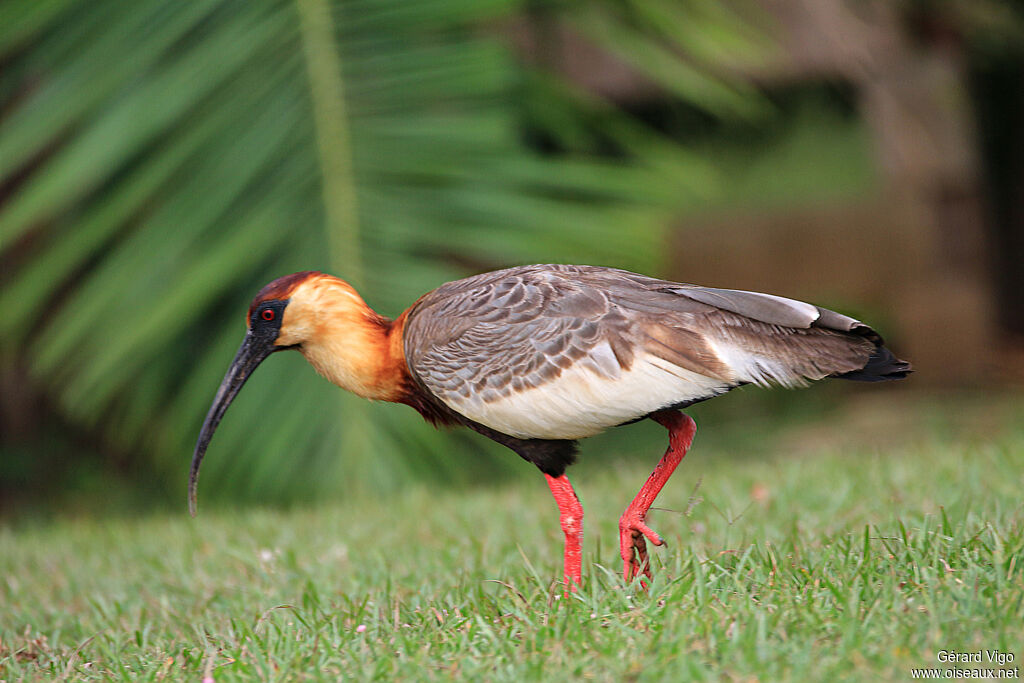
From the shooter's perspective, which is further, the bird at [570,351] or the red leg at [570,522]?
the red leg at [570,522]

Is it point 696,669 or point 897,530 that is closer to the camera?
point 696,669

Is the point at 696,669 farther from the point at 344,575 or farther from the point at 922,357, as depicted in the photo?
the point at 922,357

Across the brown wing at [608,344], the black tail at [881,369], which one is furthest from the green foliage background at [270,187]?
the black tail at [881,369]

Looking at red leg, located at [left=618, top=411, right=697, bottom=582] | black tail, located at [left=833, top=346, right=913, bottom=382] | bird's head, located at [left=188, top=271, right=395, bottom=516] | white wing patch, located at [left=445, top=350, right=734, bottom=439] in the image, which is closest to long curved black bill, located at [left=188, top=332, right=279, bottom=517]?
bird's head, located at [left=188, top=271, right=395, bottom=516]

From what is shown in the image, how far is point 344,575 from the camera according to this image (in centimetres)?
429

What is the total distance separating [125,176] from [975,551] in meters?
5.62

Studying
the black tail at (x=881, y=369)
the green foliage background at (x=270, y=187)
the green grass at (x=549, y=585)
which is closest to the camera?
the green grass at (x=549, y=585)

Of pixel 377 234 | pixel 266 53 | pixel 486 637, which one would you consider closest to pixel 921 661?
pixel 486 637

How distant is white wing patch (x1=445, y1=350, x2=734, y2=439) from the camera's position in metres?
3.15

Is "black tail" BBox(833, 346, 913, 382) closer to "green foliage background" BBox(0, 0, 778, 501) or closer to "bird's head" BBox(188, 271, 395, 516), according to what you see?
A: "bird's head" BBox(188, 271, 395, 516)

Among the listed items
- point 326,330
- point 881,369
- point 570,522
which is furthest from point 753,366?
point 326,330

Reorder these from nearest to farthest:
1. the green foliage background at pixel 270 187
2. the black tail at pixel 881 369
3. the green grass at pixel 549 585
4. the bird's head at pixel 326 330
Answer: the green grass at pixel 549 585 → the black tail at pixel 881 369 → the bird's head at pixel 326 330 → the green foliage background at pixel 270 187

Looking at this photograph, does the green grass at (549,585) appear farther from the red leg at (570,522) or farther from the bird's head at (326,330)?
the bird's head at (326,330)

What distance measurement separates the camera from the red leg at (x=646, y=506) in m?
3.37
